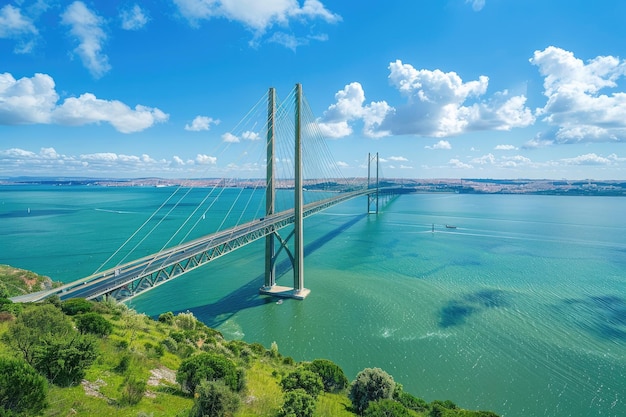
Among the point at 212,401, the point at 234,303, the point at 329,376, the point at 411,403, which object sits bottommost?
the point at 234,303

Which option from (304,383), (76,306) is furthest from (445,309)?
(76,306)

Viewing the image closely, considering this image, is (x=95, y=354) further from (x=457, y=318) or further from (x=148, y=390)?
(x=457, y=318)

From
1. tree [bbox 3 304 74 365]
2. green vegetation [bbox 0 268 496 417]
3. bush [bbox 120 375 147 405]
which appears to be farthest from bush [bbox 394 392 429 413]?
tree [bbox 3 304 74 365]

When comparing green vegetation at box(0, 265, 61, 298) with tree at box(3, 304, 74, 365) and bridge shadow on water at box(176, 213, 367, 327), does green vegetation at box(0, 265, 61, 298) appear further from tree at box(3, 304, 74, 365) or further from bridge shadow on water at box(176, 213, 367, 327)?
tree at box(3, 304, 74, 365)

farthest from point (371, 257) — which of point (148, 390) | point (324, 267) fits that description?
point (148, 390)

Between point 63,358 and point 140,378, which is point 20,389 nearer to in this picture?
point 63,358

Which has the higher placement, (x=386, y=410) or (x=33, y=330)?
(x=33, y=330)
